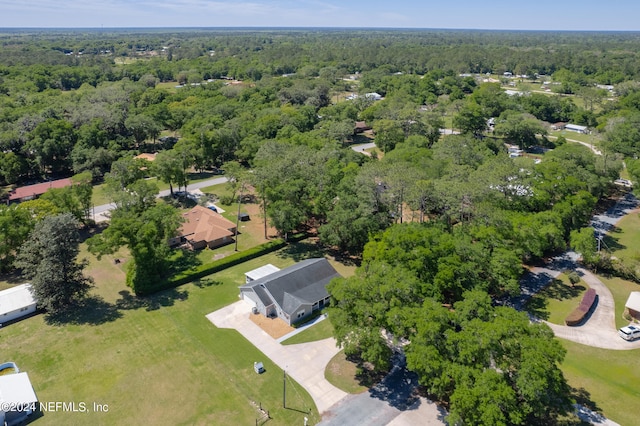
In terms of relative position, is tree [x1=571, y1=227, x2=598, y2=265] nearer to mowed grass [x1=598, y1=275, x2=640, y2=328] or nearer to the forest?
Result: the forest

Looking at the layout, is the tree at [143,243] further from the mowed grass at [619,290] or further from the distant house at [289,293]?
the mowed grass at [619,290]

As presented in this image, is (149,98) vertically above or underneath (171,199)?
above

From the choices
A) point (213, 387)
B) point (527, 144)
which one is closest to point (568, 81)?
point (527, 144)

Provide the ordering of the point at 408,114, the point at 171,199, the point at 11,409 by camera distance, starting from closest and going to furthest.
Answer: the point at 11,409 → the point at 171,199 → the point at 408,114

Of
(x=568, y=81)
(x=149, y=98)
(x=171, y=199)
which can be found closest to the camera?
(x=171, y=199)

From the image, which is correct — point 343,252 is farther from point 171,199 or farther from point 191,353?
point 171,199

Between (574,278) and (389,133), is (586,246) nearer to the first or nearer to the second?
(574,278)

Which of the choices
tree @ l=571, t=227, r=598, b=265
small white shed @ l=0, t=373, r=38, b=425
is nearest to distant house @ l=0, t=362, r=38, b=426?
small white shed @ l=0, t=373, r=38, b=425
